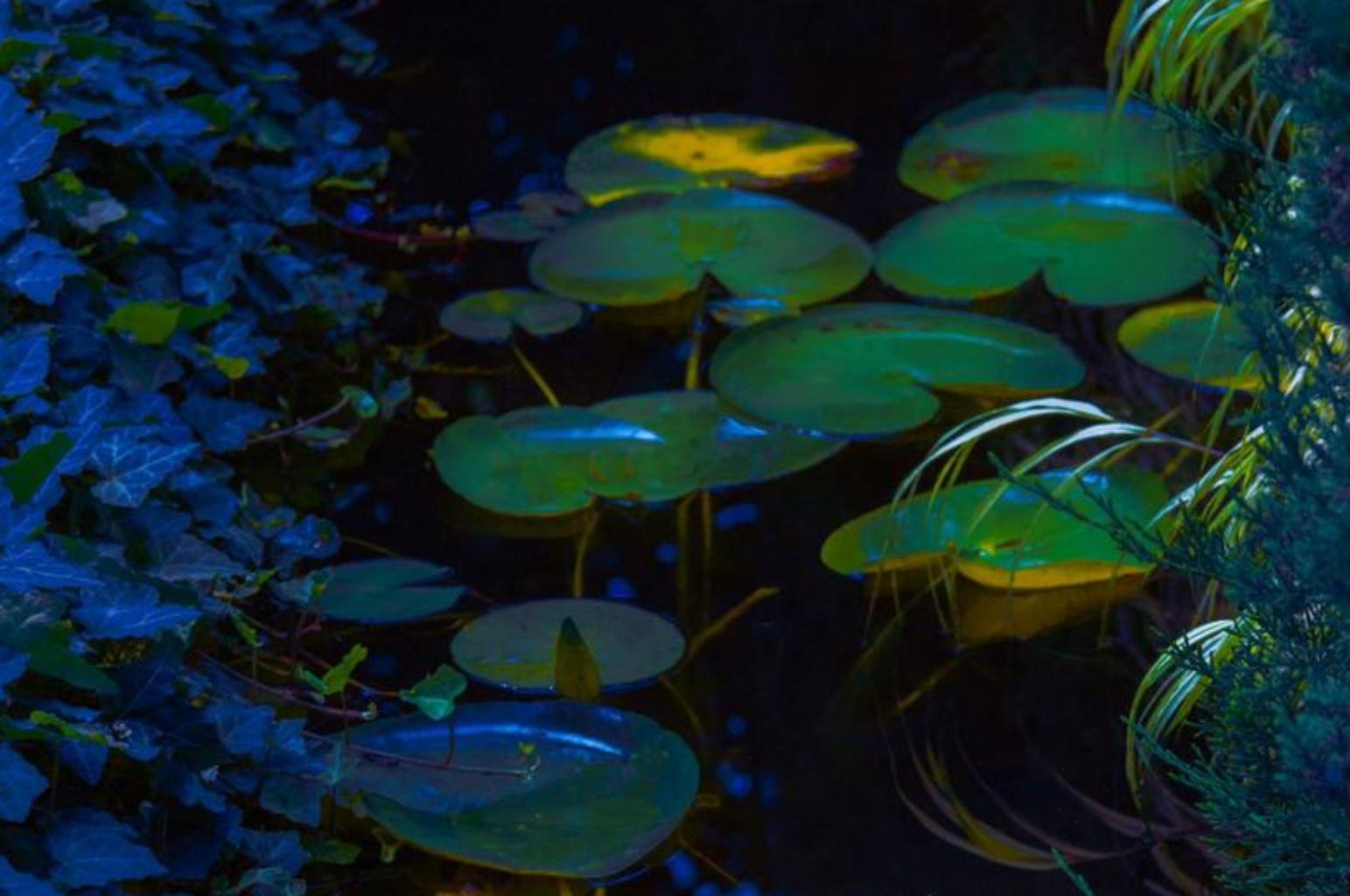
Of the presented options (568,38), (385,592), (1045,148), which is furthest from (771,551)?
(568,38)

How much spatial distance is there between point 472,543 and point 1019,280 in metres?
1.06

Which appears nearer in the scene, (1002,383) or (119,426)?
(119,426)

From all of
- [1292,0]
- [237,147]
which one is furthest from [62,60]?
[1292,0]

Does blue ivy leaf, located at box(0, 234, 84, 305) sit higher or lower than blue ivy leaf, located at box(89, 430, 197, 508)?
higher

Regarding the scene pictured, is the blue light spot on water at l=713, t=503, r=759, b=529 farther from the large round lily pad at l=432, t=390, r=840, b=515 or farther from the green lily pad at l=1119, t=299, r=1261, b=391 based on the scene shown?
the green lily pad at l=1119, t=299, r=1261, b=391

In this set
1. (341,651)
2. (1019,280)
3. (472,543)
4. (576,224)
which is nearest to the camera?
(341,651)

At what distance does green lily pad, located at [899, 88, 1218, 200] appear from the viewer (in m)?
3.48

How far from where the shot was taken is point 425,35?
166 inches

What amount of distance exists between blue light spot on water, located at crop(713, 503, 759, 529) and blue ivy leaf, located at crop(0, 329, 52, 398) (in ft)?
2.97

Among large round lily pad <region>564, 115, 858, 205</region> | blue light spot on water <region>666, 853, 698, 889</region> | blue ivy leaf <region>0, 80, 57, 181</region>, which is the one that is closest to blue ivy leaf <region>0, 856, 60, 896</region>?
blue light spot on water <region>666, 853, 698, 889</region>

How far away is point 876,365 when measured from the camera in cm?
286

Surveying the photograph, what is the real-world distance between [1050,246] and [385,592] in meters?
1.35

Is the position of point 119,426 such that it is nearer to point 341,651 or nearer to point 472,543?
point 341,651

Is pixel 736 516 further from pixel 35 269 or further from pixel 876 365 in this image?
pixel 35 269
